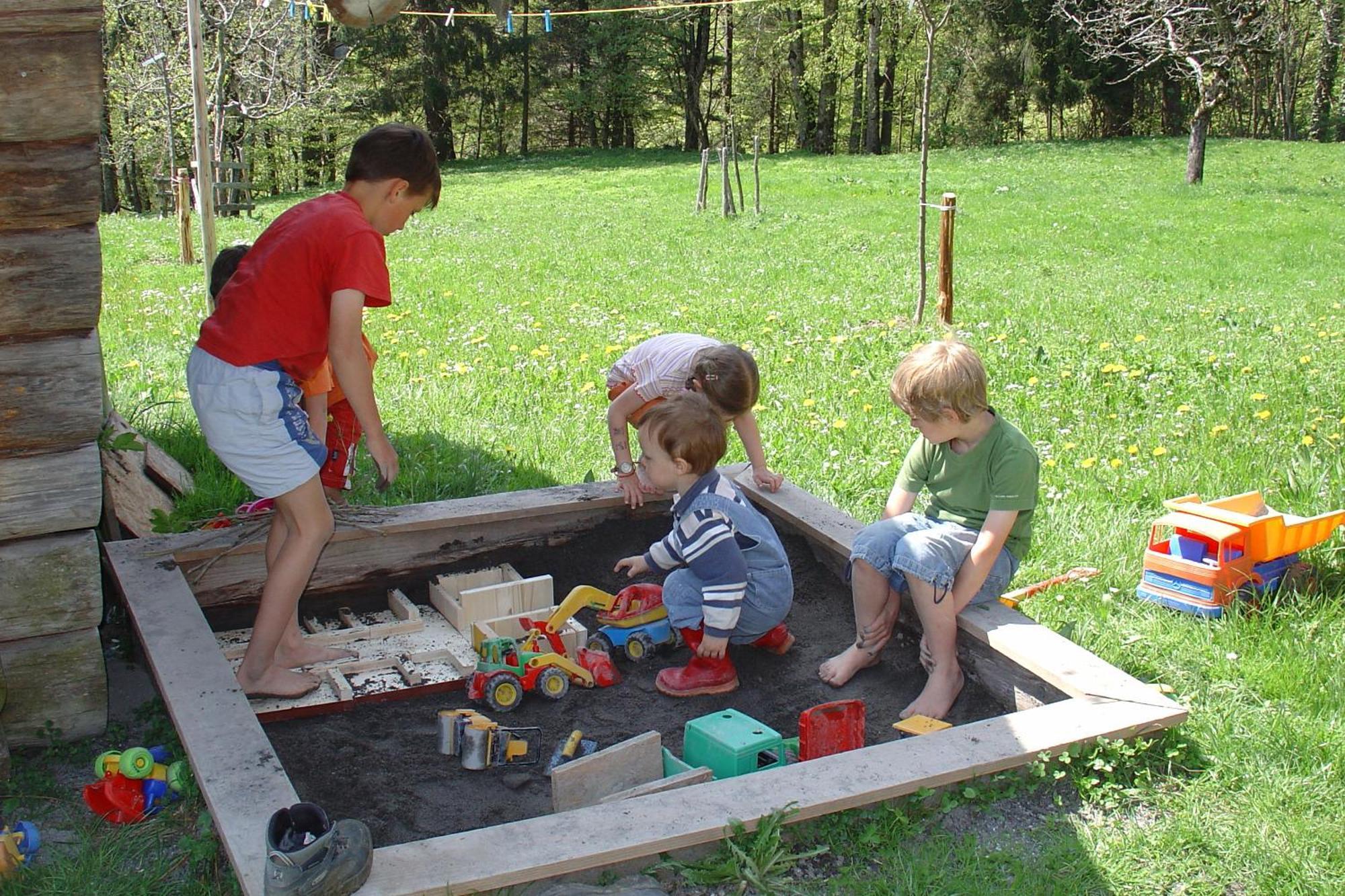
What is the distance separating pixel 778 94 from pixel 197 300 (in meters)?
37.4

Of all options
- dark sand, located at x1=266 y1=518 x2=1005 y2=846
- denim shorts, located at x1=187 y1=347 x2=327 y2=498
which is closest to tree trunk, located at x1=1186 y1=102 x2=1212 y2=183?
dark sand, located at x1=266 y1=518 x2=1005 y2=846

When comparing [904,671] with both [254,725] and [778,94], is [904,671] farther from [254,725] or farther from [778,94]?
[778,94]

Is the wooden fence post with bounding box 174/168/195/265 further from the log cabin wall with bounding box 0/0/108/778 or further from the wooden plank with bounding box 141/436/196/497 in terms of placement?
the log cabin wall with bounding box 0/0/108/778

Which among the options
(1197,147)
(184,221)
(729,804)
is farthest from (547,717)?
(1197,147)

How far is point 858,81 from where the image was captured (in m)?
40.2

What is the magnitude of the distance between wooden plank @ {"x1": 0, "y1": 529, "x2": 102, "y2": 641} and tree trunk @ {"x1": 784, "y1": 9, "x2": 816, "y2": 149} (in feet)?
120

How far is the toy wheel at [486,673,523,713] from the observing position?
3.19m

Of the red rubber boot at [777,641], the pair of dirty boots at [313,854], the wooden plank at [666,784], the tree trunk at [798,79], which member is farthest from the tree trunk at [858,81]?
the pair of dirty boots at [313,854]

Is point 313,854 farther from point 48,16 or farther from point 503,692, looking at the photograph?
point 48,16

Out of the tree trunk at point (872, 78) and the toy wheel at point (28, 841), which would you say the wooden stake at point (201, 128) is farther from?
the tree trunk at point (872, 78)

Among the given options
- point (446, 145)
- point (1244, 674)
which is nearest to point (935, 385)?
point (1244, 674)

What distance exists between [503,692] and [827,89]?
3559 cm

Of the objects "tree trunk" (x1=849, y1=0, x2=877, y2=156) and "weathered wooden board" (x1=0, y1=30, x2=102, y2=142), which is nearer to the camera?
"weathered wooden board" (x1=0, y1=30, x2=102, y2=142)

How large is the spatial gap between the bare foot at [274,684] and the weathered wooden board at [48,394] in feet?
2.44
